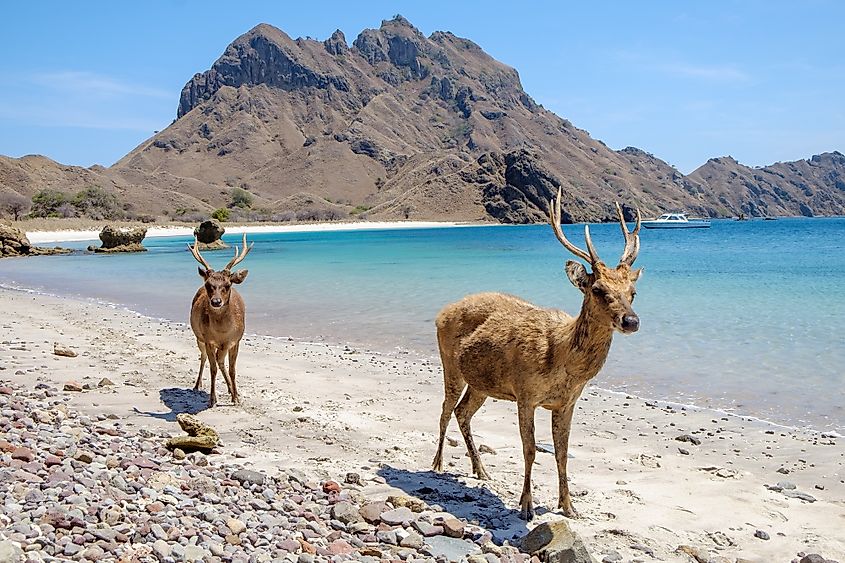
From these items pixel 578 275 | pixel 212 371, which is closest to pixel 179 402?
pixel 212 371

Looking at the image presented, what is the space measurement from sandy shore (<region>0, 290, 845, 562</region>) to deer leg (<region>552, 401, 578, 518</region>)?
4.9 inches

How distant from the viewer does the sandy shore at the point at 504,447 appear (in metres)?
6.08

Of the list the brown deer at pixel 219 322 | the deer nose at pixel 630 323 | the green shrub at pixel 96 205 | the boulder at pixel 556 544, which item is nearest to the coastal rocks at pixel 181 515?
the boulder at pixel 556 544

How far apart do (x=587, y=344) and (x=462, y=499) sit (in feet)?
6.00

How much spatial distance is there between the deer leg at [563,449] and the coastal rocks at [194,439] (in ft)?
11.1

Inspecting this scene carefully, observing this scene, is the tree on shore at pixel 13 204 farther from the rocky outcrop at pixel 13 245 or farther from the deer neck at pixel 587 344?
the deer neck at pixel 587 344

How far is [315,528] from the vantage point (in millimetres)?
5379

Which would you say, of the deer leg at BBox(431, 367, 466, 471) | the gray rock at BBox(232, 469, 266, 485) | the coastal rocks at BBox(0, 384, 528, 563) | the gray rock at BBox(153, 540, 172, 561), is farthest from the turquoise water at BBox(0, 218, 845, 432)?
the gray rock at BBox(153, 540, 172, 561)

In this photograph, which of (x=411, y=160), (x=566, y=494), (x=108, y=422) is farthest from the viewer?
(x=411, y=160)

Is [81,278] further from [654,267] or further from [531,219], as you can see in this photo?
[531,219]

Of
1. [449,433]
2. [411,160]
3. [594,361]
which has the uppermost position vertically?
[411,160]

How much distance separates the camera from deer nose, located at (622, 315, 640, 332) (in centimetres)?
532

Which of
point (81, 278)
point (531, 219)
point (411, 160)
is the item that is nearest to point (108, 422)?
point (81, 278)

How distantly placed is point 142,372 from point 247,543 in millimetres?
7441
